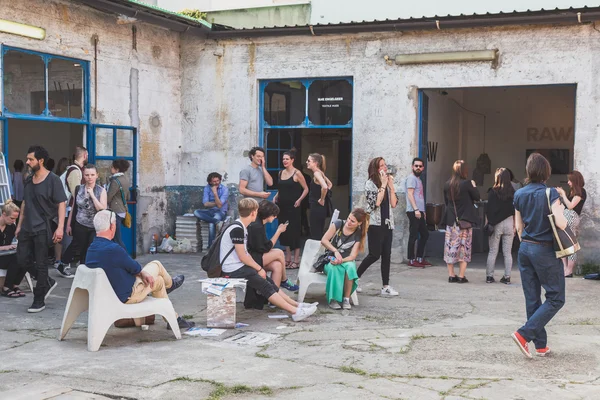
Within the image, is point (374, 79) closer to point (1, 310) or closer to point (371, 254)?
point (371, 254)

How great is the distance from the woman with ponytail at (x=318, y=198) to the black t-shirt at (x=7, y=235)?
3889 millimetres

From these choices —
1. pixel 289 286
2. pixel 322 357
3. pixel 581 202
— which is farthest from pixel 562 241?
pixel 581 202

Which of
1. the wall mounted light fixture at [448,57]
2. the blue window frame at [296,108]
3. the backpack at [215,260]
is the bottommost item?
the backpack at [215,260]

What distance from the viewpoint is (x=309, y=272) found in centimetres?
834

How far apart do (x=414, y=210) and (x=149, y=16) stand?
16.9 feet

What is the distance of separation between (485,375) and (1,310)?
16.9ft

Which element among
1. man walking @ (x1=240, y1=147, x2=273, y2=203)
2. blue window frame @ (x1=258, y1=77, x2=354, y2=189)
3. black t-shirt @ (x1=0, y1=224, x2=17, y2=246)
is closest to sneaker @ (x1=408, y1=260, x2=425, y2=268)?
blue window frame @ (x1=258, y1=77, x2=354, y2=189)

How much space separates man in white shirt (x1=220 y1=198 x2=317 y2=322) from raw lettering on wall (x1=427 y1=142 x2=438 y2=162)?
6766 mm

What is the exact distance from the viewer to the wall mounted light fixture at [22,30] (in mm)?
10000

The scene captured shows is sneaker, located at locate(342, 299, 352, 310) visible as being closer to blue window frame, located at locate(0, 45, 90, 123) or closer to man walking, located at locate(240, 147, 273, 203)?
man walking, located at locate(240, 147, 273, 203)

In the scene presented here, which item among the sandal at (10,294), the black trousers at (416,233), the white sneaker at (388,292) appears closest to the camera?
the sandal at (10,294)

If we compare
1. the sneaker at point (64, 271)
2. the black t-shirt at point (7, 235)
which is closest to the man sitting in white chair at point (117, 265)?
the black t-shirt at point (7, 235)

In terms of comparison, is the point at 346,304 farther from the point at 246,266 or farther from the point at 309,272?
the point at 246,266

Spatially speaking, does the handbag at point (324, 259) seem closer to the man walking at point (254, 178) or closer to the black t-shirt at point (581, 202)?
the man walking at point (254, 178)
